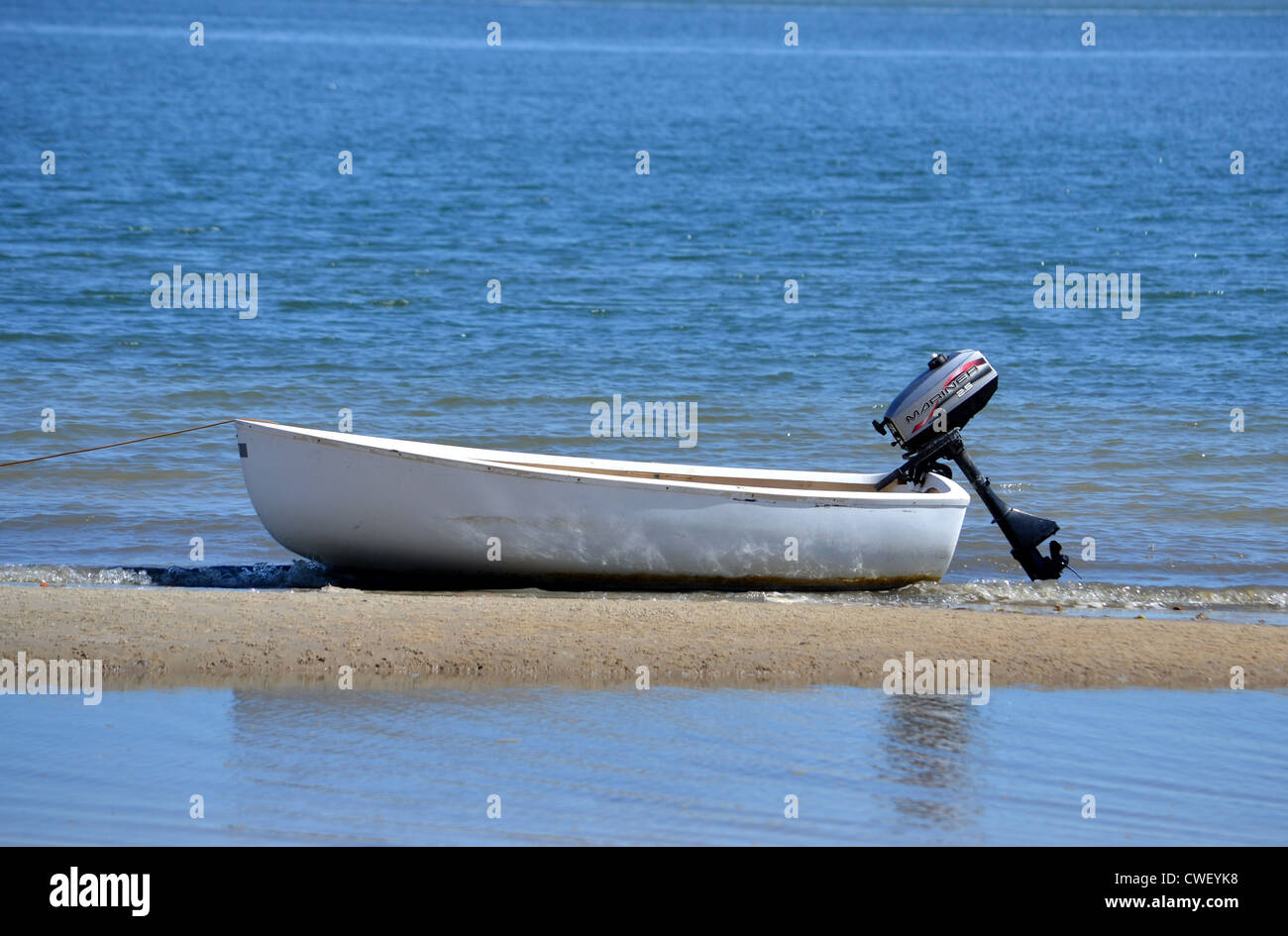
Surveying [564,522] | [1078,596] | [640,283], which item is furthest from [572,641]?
[640,283]

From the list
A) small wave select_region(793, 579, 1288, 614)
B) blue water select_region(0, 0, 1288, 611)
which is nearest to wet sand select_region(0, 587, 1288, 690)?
small wave select_region(793, 579, 1288, 614)

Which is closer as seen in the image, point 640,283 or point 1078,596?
point 1078,596

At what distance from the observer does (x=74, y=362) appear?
700 inches

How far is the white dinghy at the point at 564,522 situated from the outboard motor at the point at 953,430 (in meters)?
0.23

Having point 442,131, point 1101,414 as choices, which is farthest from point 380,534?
point 442,131

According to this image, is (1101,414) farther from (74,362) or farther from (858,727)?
(74,362)

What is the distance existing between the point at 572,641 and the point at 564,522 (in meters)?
1.53

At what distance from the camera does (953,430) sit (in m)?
9.88

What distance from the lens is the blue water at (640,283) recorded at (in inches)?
527

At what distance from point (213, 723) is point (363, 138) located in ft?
112

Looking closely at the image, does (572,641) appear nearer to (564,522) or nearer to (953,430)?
(564,522)

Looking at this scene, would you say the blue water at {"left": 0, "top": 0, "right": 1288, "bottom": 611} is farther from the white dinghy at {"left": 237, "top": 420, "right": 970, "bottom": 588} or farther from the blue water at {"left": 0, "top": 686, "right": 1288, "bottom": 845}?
the blue water at {"left": 0, "top": 686, "right": 1288, "bottom": 845}

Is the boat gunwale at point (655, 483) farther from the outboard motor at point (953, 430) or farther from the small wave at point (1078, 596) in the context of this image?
the small wave at point (1078, 596)

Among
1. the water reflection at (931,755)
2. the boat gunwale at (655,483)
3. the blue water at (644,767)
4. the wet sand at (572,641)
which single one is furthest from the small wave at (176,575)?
the water reflection at (931,755)
